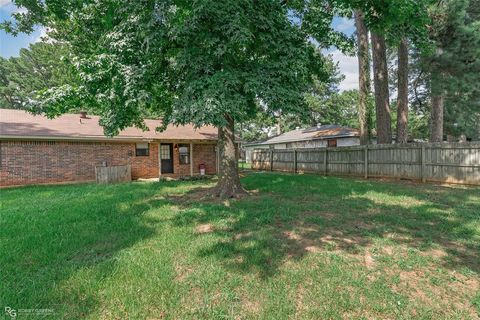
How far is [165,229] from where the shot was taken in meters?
5.21

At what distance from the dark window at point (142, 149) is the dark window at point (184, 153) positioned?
1.97m

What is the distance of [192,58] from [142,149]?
9.47 m

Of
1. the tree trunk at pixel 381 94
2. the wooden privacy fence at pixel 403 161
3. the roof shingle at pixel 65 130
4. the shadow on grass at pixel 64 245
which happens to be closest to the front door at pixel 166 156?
the roof shingle at pixel 65 130

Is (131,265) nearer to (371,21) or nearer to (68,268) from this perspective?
(68,268)

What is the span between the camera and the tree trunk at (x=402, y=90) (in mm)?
13367

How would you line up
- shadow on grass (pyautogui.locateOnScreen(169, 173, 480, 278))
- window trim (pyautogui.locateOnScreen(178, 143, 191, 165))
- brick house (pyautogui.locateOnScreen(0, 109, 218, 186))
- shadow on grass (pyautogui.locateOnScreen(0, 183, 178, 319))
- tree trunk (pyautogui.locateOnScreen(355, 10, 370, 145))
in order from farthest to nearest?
window trim (pyautogui.locateOnScreen(178, 143, 191, 165)) < tree trunk (pyautogui.locateOnScreen(355, 10, 370, 145)) < brick house (pyautogui.locateOnScreen(0, 109, 218, 186)) < shadow on grass (pyautogui.locateOnScreen(169, 173, 480, 278)) < shadow on grass (pyautogui.locateOnScreen(0, 183, 178, 319))

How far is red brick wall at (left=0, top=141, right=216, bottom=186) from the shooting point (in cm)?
1189

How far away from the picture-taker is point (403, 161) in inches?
444

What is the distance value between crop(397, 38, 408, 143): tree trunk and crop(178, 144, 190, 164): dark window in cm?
1161

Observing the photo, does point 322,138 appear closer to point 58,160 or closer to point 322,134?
point 322,134

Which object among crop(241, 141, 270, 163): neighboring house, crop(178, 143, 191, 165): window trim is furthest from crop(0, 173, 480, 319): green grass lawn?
crop(241, 141, 270, 163): neighboring house

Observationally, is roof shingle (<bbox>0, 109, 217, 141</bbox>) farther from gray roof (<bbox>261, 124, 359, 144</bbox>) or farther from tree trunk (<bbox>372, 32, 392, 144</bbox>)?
gray roof (<bbox>261, 124, 359, 144</bbox>)

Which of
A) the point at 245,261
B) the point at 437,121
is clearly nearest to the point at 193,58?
the point at 245,261

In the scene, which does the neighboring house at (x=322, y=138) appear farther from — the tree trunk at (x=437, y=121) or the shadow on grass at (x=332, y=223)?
the shadow on grass at (x=332, y=223)
